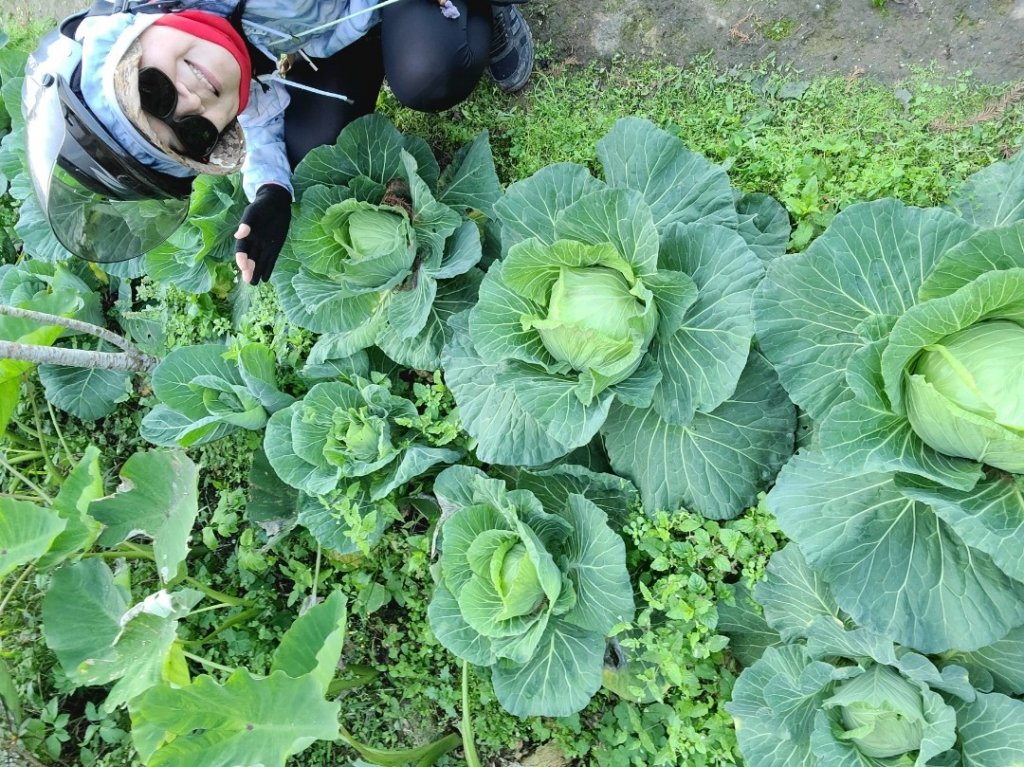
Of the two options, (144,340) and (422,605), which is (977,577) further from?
(144,340)

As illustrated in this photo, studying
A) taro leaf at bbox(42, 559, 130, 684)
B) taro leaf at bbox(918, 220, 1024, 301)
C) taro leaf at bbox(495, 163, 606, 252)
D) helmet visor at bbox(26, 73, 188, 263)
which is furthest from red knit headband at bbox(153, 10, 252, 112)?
taro leaf at bbox(918, 220, 1024, 301)

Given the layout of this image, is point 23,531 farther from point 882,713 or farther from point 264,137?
point 882,713

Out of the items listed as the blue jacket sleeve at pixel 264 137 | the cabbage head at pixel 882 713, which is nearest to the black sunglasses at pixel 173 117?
the blue jacket sleeve at pixel 264 137

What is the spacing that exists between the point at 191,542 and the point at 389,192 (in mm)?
1950

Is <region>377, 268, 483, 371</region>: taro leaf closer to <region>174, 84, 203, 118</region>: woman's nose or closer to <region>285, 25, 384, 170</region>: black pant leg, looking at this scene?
<region>285, 25, 384, 170</region>: black pant leg

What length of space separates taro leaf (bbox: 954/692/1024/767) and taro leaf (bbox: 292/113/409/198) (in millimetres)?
2541

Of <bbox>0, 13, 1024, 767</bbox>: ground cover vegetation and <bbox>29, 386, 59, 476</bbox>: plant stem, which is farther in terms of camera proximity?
<bbox>29, 386, 59, 476</bbox>: plant stem

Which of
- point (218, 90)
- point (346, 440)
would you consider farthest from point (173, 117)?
point (346, 440)

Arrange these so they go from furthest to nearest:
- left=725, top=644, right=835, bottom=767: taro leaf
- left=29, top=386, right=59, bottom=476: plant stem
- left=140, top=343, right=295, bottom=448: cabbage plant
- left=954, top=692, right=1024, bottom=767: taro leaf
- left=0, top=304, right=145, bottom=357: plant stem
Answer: left=29, top=386, right=59, bottom=476: plant stem < left=140, top=343, right=295, bottom=448: cabbage plant < left=0, top=304, right=145, bottom=357: plant stem < left=725, top=644, right=835, bottom=767: taro leaf < left=954, top=692, right=1024, bottom=767: taro leaf

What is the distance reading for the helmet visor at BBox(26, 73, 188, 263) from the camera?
188 centimetres

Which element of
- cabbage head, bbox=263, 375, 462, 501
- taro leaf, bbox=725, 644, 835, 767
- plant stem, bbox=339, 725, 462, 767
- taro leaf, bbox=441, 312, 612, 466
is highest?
taro leaf, bbox=441, 312, 612, 466

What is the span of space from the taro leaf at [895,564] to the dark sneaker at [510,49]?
1.91m

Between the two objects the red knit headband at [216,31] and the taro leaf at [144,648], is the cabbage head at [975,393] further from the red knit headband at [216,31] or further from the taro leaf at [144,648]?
the taro leaf at [144,648]

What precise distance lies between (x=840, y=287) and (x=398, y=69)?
170cm
